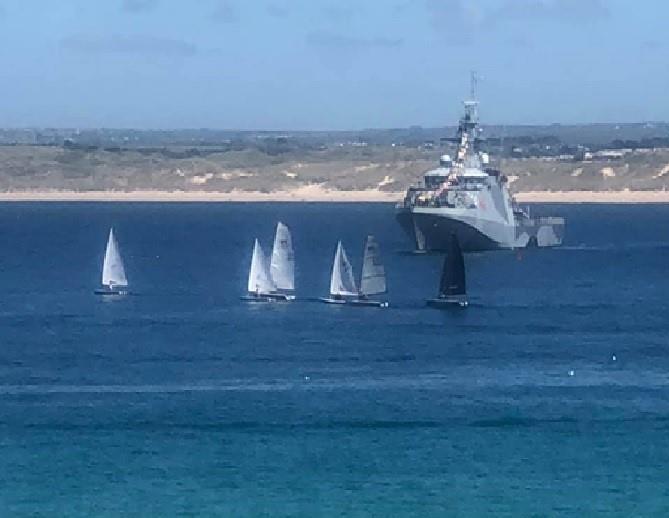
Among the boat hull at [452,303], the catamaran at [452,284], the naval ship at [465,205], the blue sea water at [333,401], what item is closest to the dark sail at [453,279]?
the catamaran at [452,284]

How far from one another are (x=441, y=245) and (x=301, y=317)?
125 feet

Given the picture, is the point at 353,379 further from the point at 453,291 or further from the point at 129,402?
the point at 453,291

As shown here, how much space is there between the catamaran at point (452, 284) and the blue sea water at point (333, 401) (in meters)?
1.14

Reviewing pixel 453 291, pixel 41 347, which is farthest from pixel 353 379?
pixel 453 291

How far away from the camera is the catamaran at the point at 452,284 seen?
7481cm

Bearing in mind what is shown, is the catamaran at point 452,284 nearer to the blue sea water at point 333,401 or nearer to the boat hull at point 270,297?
the blue sea water at point 333,401

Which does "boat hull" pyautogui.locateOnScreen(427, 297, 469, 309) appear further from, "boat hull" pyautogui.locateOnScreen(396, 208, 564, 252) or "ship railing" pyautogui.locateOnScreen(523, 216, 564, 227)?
"ship railing" pyautogui.locateOnScreen(523, 216, 564, 227)

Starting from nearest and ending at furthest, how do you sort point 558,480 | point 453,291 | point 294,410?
1. point 558,480
2. point 294,410
3. point 453,291

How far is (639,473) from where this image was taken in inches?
1650

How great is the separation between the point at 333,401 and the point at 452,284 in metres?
25.6

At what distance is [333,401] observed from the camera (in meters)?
50.9

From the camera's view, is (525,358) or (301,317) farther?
(301,317)

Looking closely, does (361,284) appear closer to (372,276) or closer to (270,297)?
(372,276)

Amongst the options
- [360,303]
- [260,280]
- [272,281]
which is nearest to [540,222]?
[272,281]
